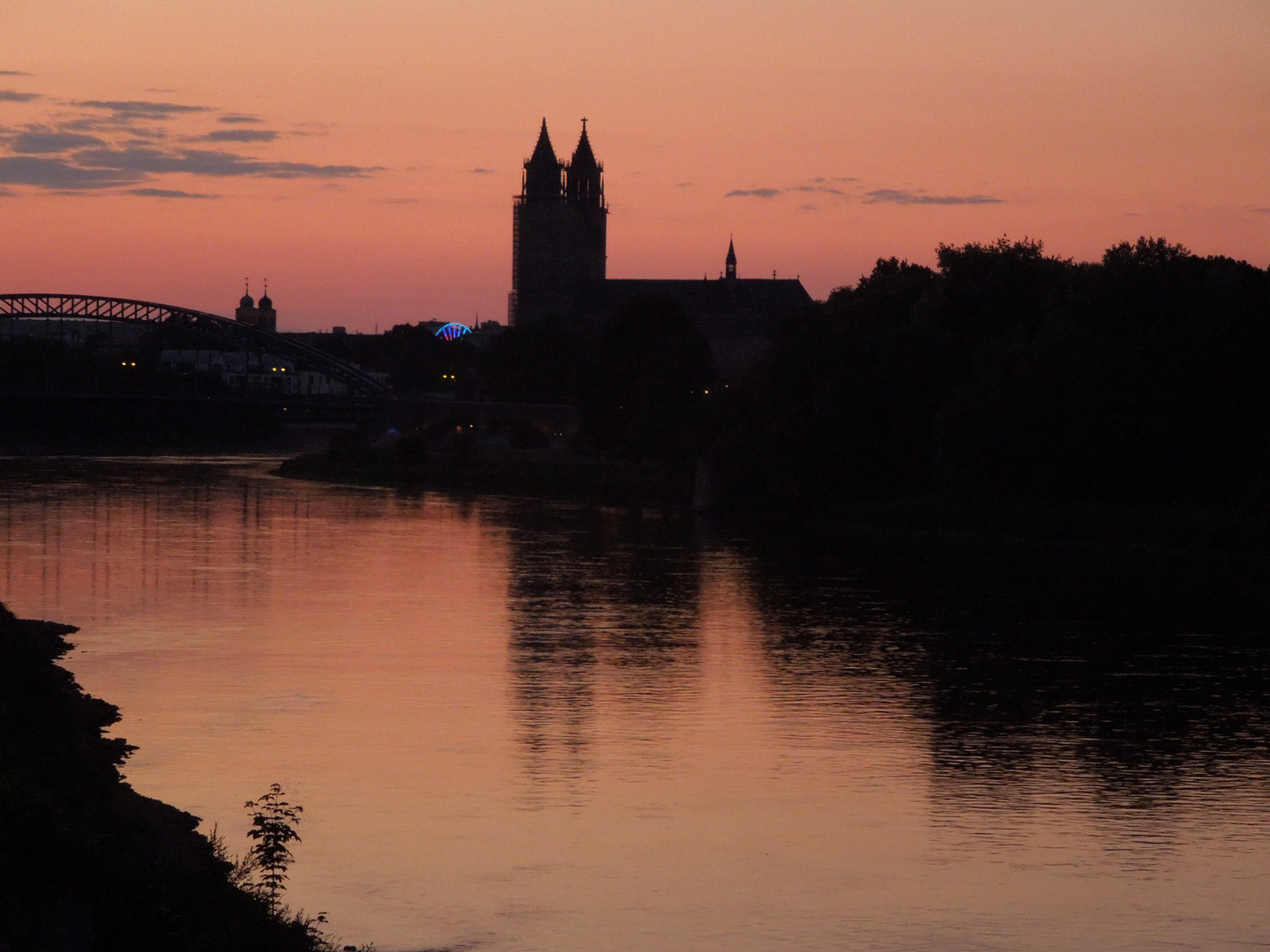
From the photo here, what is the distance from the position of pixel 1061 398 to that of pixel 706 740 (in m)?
30.7

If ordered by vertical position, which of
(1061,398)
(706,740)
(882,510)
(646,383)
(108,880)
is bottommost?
(706,740)

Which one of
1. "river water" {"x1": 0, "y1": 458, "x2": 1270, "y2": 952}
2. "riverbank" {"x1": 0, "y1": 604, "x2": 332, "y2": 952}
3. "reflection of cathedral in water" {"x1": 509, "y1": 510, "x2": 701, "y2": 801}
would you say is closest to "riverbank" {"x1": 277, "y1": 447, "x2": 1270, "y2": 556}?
"river water" {"x1": 0, "y1": 458, "x2": 1270, "y2": 952}

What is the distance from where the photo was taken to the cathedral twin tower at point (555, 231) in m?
186

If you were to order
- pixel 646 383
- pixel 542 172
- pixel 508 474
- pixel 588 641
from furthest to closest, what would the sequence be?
pixel 542 172, pixel 508 474, pixel 646 383, pixel 588 641

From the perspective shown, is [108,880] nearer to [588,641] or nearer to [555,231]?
[588,641]

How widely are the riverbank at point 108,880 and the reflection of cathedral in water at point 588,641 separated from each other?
4651 millimetres

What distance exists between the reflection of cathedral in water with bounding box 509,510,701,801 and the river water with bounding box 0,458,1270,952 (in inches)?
3.9

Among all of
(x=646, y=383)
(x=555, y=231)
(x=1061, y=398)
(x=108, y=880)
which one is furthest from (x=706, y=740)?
(x=555, y=231)

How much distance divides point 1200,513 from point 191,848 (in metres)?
37.6

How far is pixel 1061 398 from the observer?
49.2m

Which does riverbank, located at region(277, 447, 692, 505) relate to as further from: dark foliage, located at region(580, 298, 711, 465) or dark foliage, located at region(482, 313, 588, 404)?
dark foliage, located at region(482, 313, 588, 404)

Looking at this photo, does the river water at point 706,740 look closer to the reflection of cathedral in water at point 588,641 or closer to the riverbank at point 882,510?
the reflection of cathedral in water at point 588,641

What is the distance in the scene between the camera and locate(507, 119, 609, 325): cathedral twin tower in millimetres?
185750

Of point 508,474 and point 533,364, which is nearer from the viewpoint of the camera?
point 508,474
